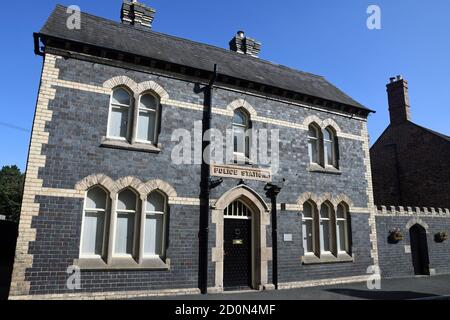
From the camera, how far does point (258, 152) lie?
12688 mm

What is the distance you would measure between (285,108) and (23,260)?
1008 centimetres

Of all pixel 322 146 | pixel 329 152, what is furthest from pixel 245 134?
pixel 329 152

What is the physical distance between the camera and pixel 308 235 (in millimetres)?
13195

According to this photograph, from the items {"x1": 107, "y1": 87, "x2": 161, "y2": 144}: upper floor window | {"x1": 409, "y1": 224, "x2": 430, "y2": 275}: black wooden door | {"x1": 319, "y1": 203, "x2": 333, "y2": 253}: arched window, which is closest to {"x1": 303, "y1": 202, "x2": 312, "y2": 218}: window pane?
{"x1": 319, "y1": 203, "x2": 333, "y2": 253}: arched window

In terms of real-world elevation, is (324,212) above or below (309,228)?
above

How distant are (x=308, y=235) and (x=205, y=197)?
4.59m

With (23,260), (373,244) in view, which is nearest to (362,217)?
(373,244)

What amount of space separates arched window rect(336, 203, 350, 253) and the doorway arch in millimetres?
3440

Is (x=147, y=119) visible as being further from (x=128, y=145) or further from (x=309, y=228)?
(x=309, y=228)

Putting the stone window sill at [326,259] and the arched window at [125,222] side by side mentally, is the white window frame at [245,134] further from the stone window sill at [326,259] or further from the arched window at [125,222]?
the stone window sill at [326,259]

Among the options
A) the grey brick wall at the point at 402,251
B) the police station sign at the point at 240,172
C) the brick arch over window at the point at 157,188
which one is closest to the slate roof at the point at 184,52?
the police station sign at the point at 240,172

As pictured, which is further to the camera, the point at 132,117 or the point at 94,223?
the point at 132,117
